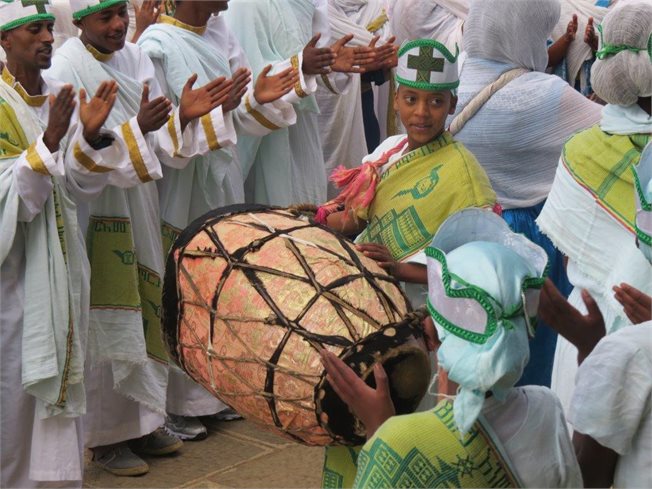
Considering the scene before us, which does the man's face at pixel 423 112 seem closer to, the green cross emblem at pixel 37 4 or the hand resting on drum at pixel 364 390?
the hand resting on drum at pixel 364 390

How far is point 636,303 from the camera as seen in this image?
9.70 ft

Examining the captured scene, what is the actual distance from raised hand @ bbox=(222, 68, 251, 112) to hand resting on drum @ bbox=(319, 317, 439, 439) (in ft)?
7.18

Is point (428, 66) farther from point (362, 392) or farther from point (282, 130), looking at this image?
point (282, 130)

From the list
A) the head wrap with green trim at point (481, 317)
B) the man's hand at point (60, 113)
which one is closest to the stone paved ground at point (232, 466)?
the man's hand at point (60, 113)

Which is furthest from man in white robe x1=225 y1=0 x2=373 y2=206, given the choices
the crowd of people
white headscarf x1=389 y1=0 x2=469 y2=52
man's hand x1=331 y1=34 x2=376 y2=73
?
white headscarf x1=389 y1=0 x2=469 y2=52

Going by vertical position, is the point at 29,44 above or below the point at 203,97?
above

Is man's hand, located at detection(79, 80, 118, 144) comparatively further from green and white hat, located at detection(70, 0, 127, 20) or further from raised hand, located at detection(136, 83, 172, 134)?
green and white hat, located at detection(70, 0, 127, 20)

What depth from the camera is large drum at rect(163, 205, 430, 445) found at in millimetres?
3455

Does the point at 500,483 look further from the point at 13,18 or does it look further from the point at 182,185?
the point at 182,185

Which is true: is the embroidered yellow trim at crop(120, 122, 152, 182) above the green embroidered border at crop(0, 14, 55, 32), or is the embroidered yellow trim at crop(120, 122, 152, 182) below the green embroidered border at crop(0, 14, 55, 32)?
below

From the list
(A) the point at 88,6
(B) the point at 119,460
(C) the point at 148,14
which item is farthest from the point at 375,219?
(C) the point at 148,14

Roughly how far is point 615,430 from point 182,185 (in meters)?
3.56

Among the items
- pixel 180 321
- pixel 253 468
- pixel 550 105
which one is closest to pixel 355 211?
pixel 180 321

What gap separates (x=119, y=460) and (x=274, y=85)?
6.45ft
